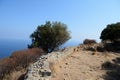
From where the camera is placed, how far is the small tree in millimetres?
31953

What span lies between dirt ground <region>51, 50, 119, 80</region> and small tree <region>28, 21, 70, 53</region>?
505 inches

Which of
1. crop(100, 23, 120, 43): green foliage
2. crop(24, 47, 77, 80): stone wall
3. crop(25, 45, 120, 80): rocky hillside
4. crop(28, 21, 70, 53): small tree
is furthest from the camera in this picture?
crop(28, 21, 70, 53): small tree

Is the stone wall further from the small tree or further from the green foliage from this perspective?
the small tree

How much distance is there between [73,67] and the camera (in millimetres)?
15352

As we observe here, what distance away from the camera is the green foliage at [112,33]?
987 inches

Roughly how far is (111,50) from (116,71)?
7.28m

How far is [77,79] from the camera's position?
1316cm

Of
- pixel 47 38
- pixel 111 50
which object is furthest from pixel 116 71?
pixel 47 38

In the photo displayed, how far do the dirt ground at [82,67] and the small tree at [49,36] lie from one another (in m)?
12.8

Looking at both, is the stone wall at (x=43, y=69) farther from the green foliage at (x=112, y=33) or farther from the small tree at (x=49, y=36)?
the small tree at (x=49, y=36)

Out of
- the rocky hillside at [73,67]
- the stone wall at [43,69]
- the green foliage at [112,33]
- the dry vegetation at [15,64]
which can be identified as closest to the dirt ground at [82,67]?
the rocky hillside at [73,67]

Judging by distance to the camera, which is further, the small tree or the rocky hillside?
the small tree

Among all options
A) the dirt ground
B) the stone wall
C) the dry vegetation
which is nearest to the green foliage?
the dirt ground

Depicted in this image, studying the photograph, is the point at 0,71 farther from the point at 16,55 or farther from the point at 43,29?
the point at 43,29
